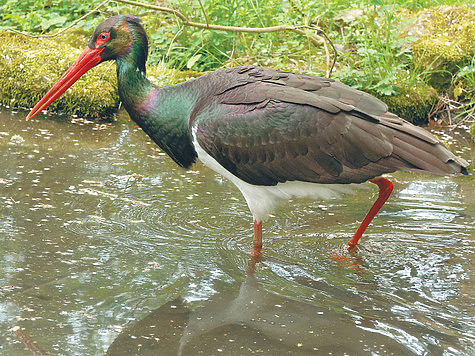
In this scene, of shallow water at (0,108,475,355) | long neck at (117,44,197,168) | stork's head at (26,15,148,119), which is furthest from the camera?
stork's head at (26,15,148,119)

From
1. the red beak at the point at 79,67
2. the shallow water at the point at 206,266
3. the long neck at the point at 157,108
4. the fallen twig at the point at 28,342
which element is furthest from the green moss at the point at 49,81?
the fallen twig at the point at 28,342

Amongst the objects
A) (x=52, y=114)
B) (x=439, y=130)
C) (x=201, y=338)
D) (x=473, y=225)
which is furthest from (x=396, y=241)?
(x=52, y=114)

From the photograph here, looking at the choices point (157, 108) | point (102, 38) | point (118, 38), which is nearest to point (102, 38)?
point (102, 38)

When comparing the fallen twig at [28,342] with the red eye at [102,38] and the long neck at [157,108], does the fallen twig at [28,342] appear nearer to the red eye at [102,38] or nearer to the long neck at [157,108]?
the long neck at [157,108]

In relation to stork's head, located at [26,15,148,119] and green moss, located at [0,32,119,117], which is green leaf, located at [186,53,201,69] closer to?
green moss, located at [0,32,119,117]

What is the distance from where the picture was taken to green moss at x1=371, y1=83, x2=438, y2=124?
23.5ft

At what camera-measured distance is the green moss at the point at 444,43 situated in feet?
24.9

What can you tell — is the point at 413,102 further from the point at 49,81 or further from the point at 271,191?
the point at 49,81

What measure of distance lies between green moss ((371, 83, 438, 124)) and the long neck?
3.24 m

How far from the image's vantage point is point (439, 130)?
7145mm

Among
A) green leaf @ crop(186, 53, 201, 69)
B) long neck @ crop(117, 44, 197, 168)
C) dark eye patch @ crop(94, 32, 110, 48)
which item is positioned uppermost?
dark eye patch @ crop(94, 32, 110, 48)

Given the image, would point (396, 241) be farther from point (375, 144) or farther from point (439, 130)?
point (439, 130)

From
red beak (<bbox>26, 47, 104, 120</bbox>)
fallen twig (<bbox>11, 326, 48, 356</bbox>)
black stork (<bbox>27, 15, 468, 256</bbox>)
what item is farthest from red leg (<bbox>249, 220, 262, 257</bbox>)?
fallen twig (<bbox>11, 326, 48, 356</bbox>)

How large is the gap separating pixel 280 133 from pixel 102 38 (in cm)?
Answer: 133
